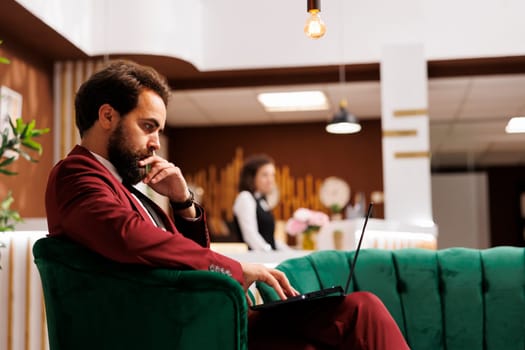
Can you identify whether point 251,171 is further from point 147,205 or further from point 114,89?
point 114,89

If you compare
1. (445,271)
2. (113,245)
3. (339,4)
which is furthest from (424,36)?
(113,245)

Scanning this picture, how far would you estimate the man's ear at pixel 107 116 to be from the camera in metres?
1.99

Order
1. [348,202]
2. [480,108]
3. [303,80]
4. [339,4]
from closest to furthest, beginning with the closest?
[339,4]
[303,80]
[480,108]
[348,202]

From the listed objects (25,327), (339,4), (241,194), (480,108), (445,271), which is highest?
(339,4)

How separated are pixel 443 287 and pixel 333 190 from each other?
711cm

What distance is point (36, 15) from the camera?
17.2 feet

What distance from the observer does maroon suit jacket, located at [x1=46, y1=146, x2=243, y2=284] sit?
1582 mm

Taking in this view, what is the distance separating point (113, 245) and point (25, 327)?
5.23 ft

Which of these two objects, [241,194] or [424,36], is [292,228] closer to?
[241,194]

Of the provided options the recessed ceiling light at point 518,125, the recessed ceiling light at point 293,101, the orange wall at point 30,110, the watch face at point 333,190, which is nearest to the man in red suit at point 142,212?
the recessed ceiling light at point 518,125

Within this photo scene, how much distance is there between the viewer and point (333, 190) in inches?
375

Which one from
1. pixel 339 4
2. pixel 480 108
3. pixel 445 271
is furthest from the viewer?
pixel 480 108

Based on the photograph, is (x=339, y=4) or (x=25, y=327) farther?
(x=339, y=4)

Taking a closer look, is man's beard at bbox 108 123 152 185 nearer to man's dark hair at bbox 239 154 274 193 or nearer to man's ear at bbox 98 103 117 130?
man's ear at bbox 98 103 117 130
